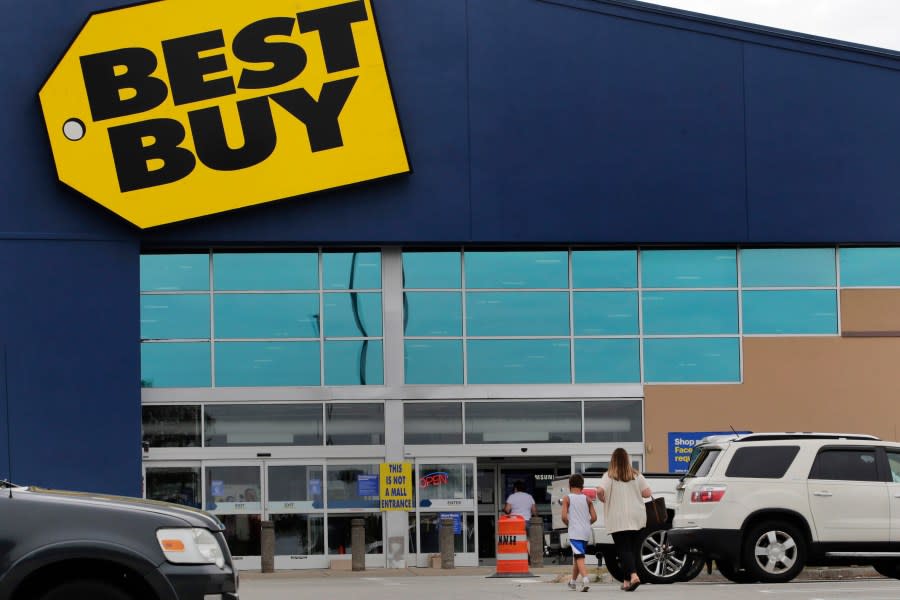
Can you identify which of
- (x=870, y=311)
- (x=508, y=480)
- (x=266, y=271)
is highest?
(x=266, y=271)

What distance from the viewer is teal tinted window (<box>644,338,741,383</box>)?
29.2 metres

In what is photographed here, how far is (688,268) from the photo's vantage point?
2953 centimetres

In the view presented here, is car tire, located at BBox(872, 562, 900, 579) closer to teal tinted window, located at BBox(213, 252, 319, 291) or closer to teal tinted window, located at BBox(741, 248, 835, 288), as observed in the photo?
teal tinted window, located at BBox(741, 248, 835, 288)

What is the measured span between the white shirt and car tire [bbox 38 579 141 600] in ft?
64.4

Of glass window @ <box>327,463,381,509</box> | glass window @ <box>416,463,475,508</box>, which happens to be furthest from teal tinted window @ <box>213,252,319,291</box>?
glass window @ <box>416,463,475,508</box>

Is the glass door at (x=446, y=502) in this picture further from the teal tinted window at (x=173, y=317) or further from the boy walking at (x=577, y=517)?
the boy walking at (x=577, y=517)

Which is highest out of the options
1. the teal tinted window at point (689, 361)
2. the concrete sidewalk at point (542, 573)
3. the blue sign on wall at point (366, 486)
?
the teal tinted window at point (689, 361)

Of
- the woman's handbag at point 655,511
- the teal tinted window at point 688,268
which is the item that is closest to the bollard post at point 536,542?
the teal tinted window at point 688,268

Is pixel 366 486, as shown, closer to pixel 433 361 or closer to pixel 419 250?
pixel 433 361

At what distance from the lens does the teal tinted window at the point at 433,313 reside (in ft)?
94.5

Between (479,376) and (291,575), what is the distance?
5.59 meters

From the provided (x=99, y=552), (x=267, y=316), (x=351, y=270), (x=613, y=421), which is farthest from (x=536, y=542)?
(x=99, y=552)

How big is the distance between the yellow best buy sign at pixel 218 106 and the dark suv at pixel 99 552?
65.0ft

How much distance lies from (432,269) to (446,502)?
4.69 meters
